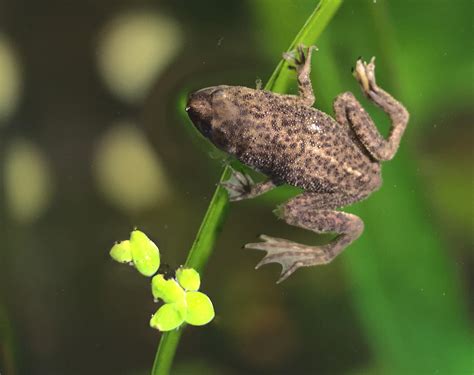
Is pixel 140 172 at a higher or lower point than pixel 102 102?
lower

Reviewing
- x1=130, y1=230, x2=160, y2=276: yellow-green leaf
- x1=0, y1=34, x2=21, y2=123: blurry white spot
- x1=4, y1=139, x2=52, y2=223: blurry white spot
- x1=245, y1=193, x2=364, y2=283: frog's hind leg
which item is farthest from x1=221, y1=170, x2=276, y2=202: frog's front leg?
x1=0, y1=34, x2=21, y2=123: blurry white spot

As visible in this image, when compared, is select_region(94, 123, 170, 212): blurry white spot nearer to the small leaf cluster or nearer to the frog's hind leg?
the small leaf cluster

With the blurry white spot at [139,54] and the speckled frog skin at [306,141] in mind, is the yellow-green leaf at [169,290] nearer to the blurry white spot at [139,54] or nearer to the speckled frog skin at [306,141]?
the speckled frog skin at [306,141]

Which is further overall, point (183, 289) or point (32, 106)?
point (32, 106)

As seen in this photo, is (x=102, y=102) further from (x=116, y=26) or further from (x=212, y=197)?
(x=212, y=197)

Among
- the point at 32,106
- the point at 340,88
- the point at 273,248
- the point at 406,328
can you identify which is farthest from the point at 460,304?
the point at 32,106

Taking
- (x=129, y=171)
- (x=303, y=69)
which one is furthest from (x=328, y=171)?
(x=129, y=171)
